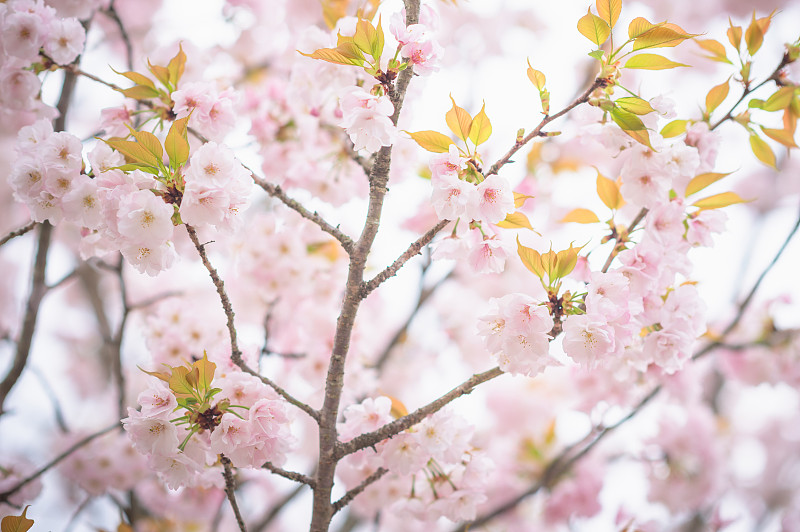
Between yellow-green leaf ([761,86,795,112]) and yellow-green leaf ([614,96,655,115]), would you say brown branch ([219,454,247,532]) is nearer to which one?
yellow-green leaf ([614,96,655,115])

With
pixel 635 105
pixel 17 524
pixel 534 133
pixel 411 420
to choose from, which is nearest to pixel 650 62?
pixel 635 105

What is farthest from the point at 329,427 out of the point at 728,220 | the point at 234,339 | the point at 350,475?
the point at 728,220

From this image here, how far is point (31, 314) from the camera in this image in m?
1.44

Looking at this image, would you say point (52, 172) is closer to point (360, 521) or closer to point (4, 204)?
point (360, 521)

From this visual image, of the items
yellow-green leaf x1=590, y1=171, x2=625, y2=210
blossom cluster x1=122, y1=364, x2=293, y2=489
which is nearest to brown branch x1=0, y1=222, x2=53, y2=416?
blossom cluster x1=122, y1=364, x2=293, y2=489

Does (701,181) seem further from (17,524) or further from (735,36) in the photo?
(17,524)

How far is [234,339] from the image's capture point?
978 millimetres

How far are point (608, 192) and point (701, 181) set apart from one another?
183 millimetres

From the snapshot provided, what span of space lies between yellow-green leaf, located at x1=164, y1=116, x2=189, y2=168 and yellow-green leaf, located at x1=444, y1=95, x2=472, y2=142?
0.42 meters

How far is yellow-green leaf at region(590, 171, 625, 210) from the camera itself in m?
1.08

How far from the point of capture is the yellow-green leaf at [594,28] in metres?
0.87

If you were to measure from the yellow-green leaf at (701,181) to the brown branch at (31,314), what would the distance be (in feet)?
5.04

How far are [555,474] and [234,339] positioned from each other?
121 centimetres

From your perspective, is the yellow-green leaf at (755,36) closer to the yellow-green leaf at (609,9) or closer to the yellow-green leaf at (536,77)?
the yellow-green leaf at (609,9)
